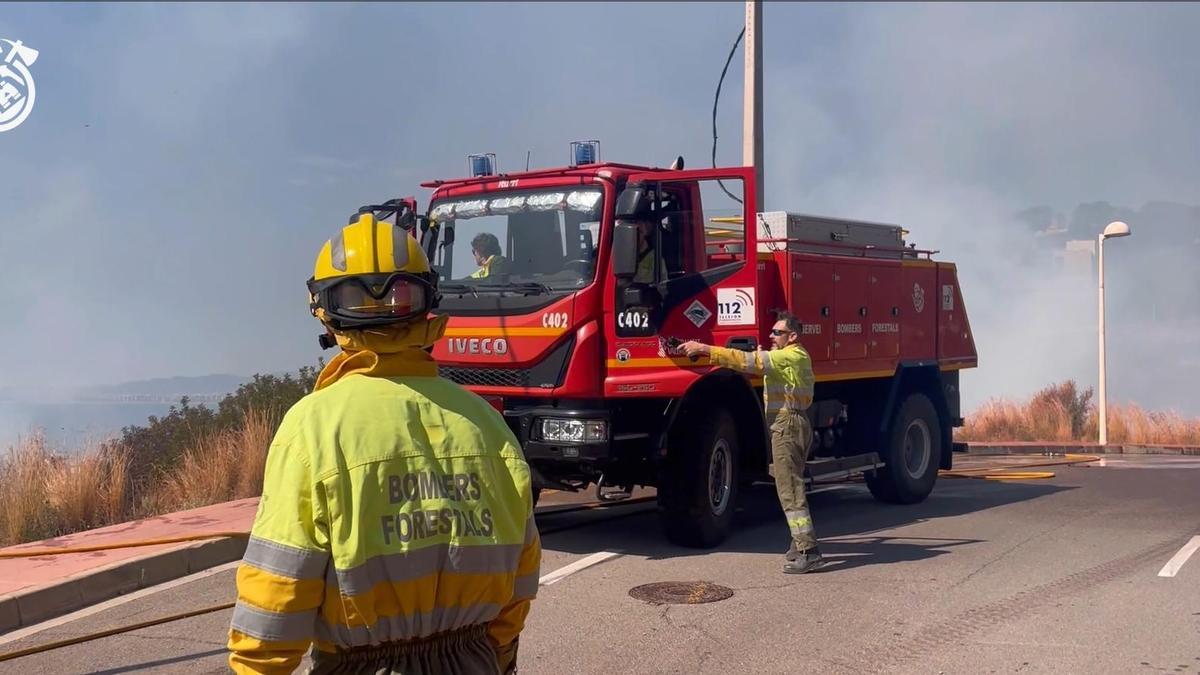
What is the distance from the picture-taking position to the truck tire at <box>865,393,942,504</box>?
11.4 meters

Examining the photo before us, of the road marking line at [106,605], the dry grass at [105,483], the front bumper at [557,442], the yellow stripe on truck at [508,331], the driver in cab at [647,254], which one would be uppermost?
the driver in cab at [647,254]

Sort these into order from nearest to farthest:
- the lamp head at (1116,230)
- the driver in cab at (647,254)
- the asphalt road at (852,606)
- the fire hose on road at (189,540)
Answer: the asphalt road at (852,606), the fire hose on road at (189,540), the driver in cab at (647,254), the lamp head at (1116,230)

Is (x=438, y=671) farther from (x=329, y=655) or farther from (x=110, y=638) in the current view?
(x=110, y=638)

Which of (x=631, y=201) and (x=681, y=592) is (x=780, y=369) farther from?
(x=681, y=592)

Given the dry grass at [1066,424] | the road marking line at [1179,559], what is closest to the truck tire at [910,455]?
the road marking line at [1179,559]

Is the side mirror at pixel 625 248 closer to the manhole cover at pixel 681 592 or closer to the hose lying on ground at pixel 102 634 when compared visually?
the manhole cover at pixel 681 592

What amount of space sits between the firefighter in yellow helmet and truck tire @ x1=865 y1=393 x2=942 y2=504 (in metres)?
9.15

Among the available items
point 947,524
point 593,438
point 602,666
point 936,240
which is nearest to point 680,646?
point 602,666

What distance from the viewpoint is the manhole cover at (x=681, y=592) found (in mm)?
7203

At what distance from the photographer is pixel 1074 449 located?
19.6 metres

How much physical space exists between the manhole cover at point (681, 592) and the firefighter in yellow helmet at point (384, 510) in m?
4.56

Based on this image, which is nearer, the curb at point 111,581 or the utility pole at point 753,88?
the curb at point 111,581

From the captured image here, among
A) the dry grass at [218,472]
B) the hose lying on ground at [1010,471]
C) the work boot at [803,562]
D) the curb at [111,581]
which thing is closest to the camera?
the curb at [111,581]

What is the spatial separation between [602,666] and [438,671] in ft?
11.4
